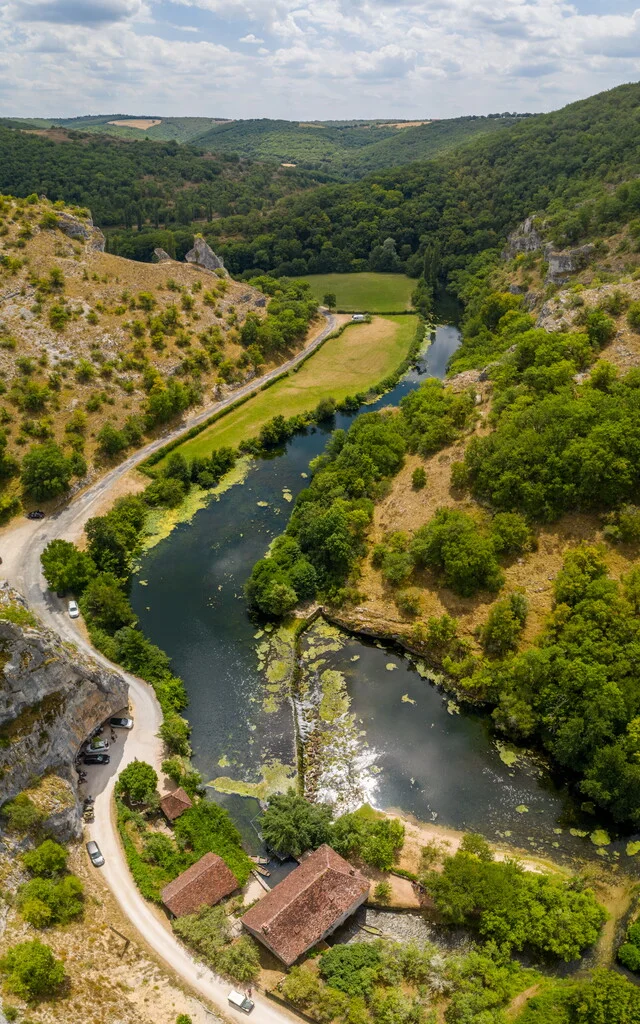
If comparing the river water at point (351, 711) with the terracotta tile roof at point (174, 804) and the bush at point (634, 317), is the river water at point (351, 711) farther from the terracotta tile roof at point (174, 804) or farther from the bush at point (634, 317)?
the bush at point (634, 317)

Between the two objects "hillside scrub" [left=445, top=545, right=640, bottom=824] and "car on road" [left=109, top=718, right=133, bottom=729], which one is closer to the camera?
"hillside scrub" [left=445, top=545, right=640, bottom=824]

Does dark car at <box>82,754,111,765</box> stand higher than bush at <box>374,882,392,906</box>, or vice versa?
dark car at <box>82,754,111,765</box>

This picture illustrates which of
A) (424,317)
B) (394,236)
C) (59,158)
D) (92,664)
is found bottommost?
(92,664)

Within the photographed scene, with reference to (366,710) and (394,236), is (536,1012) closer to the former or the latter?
(366,710)

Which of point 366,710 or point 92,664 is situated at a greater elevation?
point 92,664

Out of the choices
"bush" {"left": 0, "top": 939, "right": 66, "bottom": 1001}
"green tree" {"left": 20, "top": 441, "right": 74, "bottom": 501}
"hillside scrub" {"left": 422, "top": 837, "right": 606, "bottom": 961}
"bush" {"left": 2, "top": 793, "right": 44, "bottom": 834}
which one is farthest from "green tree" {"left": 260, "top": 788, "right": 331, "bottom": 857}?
"green tree" {"left": 20, "top": 441, "right": 74, "bottom": 501}

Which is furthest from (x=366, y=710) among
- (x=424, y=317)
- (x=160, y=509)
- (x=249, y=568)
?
(x=424, y=317)

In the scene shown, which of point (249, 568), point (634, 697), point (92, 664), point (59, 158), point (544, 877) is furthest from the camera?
point (59, 158)

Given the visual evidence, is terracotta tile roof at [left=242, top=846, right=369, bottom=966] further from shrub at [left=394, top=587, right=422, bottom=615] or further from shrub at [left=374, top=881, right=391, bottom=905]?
shrub at [left=394, top=587, right=422, bottom=615]
